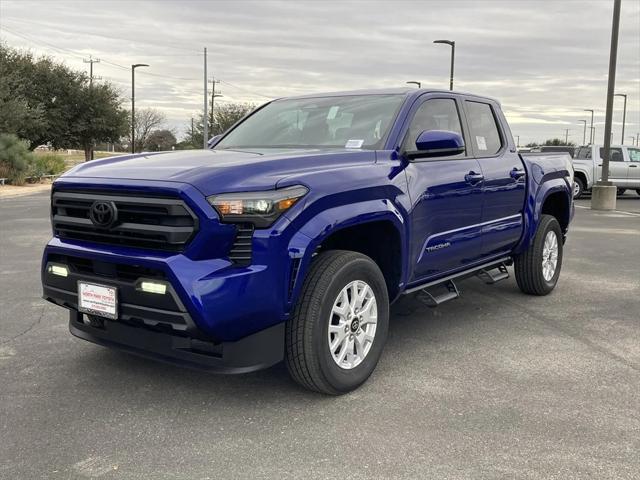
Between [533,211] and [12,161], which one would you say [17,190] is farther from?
[533,211]

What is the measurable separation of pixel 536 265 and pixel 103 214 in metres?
4.34

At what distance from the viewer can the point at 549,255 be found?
257 inches

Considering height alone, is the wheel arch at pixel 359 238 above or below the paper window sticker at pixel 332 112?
below

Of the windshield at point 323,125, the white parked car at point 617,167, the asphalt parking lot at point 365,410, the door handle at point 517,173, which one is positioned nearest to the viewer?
the asphalt parking lot at point 365,410

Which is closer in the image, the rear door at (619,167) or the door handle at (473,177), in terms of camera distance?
the door handle at (473,177)

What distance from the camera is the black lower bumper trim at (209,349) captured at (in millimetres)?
3324

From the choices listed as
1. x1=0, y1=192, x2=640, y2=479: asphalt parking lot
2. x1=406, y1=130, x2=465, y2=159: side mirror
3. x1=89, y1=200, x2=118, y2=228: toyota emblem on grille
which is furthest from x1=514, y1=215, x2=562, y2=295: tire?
x1=89, y1=200, x2=118, y2=228: toyota emblem on grille

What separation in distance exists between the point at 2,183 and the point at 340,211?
Answer: 2423 centimetres

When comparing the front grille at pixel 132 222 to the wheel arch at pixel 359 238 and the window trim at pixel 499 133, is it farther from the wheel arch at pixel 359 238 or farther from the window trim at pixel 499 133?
the window trim at pixel 499 133

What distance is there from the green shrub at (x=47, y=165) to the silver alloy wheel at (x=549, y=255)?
25005 mm

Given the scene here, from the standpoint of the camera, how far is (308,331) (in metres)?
3.46

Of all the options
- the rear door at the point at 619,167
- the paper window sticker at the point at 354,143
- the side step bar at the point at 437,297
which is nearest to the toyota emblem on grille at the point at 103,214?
the paper window sticker at the point at 354,143

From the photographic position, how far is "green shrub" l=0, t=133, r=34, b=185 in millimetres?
24828

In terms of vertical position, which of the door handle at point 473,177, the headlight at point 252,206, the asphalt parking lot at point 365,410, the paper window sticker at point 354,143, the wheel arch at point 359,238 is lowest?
the asphalt parking lot at point 365,410
